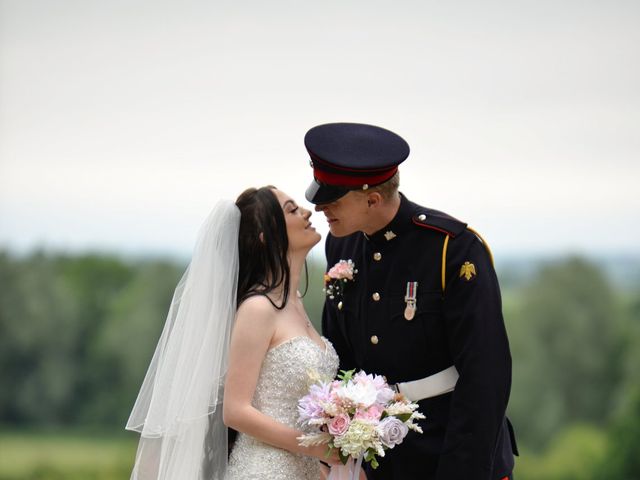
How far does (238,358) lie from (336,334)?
0.54 metres

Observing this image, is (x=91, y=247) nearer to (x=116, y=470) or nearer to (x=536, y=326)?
(x=116, y=470)

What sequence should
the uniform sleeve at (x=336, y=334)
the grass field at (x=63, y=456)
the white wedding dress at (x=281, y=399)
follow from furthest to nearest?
the grass field at (x=63, y=456)
the uniform sleeve at (x=336, y=334)
the white wedding dress at (x=281, y=399)

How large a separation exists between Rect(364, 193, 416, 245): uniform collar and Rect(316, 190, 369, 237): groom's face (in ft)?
0.35

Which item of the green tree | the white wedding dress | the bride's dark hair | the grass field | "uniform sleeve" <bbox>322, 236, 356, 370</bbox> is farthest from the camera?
the grass field

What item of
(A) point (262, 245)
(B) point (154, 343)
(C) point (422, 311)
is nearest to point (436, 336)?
(C) point (422, 311)

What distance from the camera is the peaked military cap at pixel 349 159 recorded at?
3.06m

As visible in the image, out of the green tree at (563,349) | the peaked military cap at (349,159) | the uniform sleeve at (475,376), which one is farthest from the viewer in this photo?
the green tree at (563,349)

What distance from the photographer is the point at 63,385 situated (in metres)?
14.7

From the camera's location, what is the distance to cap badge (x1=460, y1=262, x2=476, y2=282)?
117 inches

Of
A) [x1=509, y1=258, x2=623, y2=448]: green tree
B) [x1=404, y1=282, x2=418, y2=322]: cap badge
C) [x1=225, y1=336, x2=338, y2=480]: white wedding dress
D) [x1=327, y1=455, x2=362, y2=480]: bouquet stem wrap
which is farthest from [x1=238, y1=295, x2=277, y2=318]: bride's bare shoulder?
[x1=509, y1=258, x2=623, y2=448]: green tree

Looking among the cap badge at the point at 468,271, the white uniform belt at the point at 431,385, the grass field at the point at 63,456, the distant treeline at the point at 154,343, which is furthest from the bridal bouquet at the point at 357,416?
the grass field at the point at 63,456

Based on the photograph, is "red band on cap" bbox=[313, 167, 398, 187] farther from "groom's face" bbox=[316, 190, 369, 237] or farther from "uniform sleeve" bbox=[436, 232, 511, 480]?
"uniform sleeve" bbox=[436, 232, 511, 480]

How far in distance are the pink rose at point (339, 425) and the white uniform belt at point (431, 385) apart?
361 millimetres

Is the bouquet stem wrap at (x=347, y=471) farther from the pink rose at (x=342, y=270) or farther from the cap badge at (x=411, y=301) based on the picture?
the pink rose at (x=342, y=270)
